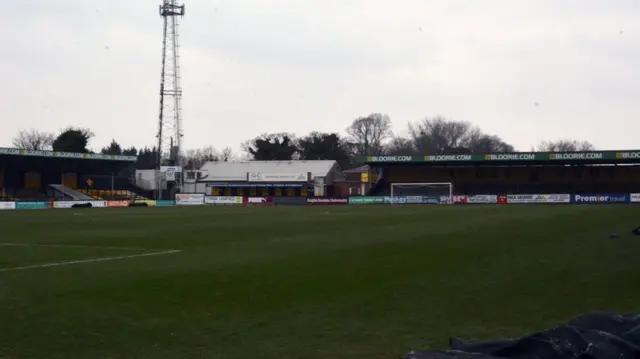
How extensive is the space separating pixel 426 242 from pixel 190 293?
43.6 ft

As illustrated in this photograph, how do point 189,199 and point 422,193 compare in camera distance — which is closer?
point 422,193

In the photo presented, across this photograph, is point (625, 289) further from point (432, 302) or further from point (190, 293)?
point (190, 293)

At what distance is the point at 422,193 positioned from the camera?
88.4 m

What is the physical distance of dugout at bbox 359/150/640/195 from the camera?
8612 cm

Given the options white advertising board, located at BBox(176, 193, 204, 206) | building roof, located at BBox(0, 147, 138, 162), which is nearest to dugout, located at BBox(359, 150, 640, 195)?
white advertising board, located at BBox(176, 193, 204, 206)

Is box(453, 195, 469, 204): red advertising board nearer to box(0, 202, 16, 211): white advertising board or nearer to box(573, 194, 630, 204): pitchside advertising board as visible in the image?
box(573, 194, 630, 204): pitchside advertising board

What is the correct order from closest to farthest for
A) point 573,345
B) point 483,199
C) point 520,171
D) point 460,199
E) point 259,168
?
1. point 573,345
2. point 483,199
3. point 460,199
4. point 520,171
5. point 259,168

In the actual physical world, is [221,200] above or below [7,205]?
above

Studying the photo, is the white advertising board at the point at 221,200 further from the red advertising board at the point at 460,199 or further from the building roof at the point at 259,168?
the red advertising board at the point at 460,199

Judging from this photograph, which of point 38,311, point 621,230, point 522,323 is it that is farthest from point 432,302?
point 621,230

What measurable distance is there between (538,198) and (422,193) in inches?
613

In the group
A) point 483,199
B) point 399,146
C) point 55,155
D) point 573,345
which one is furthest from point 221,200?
point 573,345

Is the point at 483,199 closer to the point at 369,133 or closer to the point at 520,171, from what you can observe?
the point at 520,171

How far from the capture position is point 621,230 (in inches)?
1165
